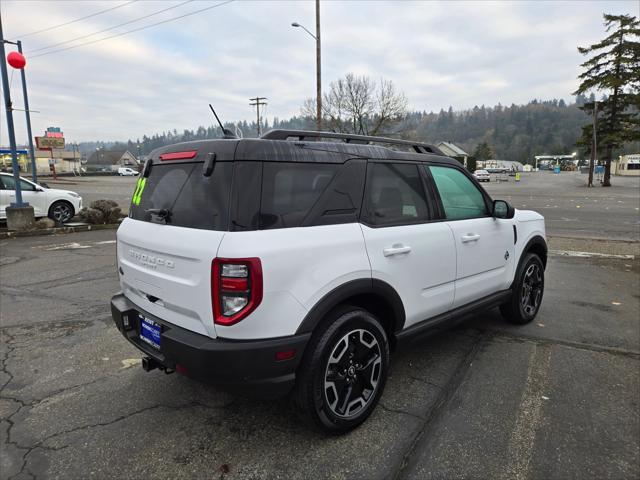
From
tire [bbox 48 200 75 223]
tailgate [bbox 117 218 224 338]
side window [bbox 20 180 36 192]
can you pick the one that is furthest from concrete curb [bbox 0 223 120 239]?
tailgate [bbox 117 218 224 338]

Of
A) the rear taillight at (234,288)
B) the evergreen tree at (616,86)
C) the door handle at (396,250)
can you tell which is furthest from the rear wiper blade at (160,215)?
the evergreen tree at (616,86)

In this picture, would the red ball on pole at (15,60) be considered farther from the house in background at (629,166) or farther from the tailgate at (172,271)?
the house in background at (629,166)

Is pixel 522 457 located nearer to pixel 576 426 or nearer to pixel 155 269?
pixel 576 426

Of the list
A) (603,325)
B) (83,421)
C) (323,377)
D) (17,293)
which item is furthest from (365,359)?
(17,293)

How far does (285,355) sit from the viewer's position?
223 centimetres

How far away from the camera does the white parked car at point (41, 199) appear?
10977 millimetres

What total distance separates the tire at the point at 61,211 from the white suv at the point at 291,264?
36.0 feet

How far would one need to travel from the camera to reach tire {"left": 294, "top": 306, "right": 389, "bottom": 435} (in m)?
2.37

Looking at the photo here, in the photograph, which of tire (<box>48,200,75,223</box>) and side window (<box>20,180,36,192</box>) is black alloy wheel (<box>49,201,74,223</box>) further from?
side window (<box>20,180,36,192</box>)

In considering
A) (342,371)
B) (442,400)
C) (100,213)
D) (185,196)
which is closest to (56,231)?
(100,213)

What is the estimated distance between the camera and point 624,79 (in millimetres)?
35844

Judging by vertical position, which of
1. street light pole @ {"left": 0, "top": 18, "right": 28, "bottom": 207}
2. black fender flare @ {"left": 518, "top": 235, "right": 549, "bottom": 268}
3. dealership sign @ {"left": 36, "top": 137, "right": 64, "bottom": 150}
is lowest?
black fender flare @ {"left": 518, "top": 235, "right": 549, "bottom": 268}

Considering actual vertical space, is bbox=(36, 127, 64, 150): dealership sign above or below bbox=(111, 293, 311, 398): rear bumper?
above

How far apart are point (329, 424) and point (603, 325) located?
11.8ft
